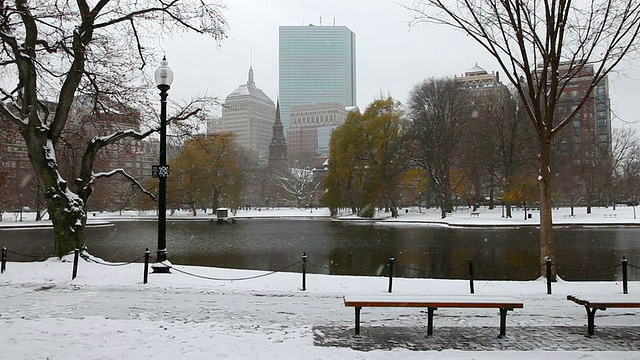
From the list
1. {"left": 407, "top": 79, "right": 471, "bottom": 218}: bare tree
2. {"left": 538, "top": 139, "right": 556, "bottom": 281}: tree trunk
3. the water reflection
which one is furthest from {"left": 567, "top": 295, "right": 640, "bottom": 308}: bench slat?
→ {"left": 407, "top": 79, "right": 471, "bottom": 218}: bare tree

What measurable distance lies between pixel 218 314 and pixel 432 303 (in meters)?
3.61

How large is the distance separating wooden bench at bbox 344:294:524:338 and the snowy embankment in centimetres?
56

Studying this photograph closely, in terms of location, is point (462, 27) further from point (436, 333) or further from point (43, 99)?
point (43, 99)

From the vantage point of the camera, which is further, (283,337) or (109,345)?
(283,337)

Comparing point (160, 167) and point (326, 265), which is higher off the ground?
point (160, 167)

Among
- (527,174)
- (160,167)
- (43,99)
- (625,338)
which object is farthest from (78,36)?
(527,174)

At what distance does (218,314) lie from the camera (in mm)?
8492

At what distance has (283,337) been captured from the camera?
7.02 meters

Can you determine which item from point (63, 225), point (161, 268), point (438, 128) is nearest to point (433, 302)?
point (161, 268)

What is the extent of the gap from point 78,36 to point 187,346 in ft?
39.7

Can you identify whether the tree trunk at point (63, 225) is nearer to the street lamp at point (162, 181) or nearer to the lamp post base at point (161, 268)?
the street lamp at point (162, 181)

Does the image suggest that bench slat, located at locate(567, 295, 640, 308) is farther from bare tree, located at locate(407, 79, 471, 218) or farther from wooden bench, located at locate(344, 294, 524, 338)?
bare tree, located at locate(407, 79, 471, 218)

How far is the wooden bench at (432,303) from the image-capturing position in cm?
711

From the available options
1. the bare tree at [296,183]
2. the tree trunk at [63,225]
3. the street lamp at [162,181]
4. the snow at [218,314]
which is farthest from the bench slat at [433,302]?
the bare tree at [296,183]
